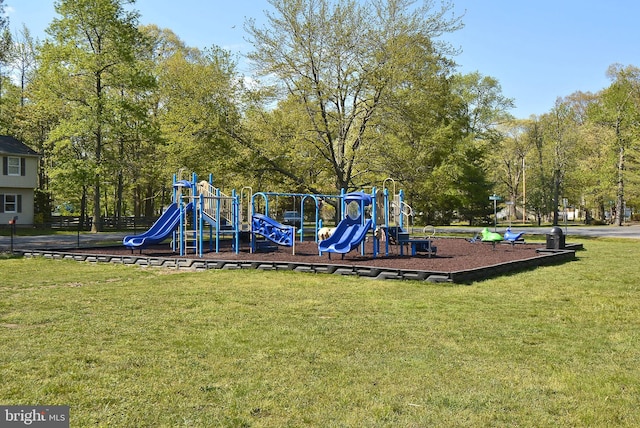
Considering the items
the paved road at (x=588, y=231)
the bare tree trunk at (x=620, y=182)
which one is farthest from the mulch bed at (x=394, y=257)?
the bare tree trunk at (x=620, y=182)

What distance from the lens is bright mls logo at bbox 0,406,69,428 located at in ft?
11.6

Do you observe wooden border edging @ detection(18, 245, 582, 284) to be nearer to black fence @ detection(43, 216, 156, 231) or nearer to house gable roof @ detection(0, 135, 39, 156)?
black fence @ detection(43, 216, 156, 231)

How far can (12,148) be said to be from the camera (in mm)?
35375

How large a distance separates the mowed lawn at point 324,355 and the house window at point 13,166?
2999 centimetres

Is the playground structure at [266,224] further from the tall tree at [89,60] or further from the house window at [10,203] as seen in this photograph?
the house window at [10,203]

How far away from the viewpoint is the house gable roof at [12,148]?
34.7m

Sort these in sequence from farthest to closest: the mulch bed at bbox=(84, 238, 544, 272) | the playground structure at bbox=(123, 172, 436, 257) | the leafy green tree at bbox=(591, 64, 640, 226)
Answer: the leafy green tree at bbox=(591, 64, 640, 226) < the playground structure at bbox=(123, 172, 436, 257) < the mulch bed at bbox=(84, 238, 544, 272)

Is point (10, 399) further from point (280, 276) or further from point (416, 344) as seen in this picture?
point (280, 276)

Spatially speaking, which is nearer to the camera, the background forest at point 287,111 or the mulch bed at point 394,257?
the mulch bed at point 394,257

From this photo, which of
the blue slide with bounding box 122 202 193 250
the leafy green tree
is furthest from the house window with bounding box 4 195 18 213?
the leafy green tree

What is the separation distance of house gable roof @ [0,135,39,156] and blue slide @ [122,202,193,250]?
76.0ft

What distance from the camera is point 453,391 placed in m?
4.23

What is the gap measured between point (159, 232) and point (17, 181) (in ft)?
79.1

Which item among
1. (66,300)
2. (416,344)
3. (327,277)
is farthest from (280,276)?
(416,344)
